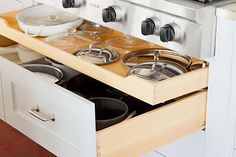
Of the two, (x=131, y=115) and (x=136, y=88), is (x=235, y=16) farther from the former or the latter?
(x=131, y=115)

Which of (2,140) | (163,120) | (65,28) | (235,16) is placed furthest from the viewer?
(2,140)

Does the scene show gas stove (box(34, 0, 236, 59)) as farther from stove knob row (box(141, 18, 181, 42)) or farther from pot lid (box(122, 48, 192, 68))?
pot lid (box(122, 48, 192, 68))

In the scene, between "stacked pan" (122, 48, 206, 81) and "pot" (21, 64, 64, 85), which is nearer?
"stacked pan" (122, 48, 206, 81)

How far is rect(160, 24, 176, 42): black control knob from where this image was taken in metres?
1.38

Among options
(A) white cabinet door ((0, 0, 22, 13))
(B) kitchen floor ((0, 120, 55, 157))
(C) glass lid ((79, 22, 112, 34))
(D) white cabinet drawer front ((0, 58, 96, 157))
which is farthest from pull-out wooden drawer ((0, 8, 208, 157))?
(A) white cabinet door ((0, 0, 22, 13))

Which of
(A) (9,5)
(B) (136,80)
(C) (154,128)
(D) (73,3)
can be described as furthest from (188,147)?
(A) (9,5)

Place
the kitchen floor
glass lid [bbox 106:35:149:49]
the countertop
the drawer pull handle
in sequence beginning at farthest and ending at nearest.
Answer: the kitchen floor < glass lid [bbox 106:35:149:49] < the drawer pull handle < the countertop

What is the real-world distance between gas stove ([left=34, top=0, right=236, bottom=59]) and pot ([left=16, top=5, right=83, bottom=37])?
292mm

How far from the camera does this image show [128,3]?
1.49 meters

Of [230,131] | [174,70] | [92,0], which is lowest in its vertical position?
[230,131]

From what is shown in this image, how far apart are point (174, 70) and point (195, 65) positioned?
7 centimetres

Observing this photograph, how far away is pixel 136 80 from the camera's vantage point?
1.39m

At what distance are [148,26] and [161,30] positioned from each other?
0.14ft

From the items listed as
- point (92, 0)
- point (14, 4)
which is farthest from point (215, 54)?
point (14, 4)
